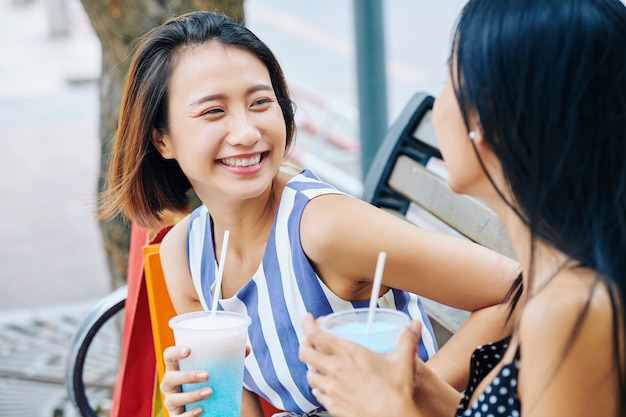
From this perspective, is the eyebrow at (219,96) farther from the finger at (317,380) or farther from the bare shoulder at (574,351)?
the bare shoulder at (574,351)

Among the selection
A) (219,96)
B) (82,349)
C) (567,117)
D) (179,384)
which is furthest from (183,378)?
(82,349)

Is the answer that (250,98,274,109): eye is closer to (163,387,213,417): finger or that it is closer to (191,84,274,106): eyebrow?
(191,84,274,106): eyebrow

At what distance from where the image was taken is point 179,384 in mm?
1793

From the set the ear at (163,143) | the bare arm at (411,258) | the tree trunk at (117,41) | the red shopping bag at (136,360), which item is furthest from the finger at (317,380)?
the tree trunk at (117,41)

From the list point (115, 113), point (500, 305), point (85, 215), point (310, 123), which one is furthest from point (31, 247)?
point (500, 305)

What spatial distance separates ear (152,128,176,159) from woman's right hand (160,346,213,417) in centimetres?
54

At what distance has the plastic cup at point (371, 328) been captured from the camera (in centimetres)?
142

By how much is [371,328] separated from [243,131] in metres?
0.68

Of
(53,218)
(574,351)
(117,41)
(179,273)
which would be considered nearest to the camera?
(574,351)

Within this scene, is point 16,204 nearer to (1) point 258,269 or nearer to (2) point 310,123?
(2) point 310,123

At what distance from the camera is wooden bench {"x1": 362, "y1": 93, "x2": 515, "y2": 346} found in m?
2.38

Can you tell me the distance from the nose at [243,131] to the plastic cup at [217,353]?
0.38m

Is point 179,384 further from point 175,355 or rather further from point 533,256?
point 533,256

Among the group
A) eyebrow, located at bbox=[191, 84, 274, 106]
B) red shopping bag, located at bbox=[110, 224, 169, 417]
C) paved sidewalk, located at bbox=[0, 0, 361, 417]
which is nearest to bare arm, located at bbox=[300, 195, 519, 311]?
eyebrow, located at bbox=[191, 84, 274, 106]
